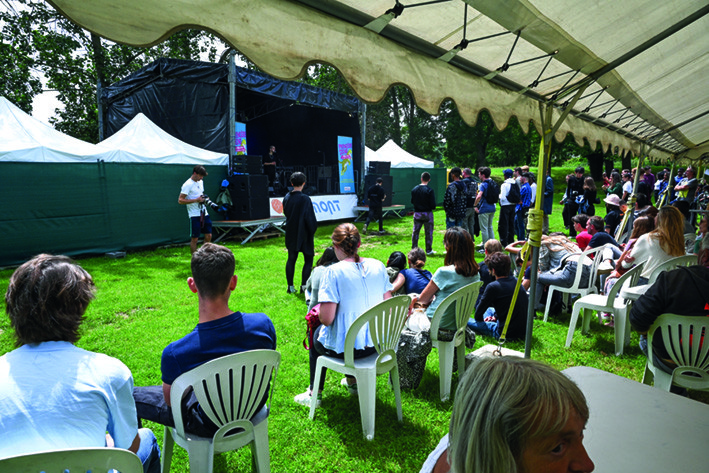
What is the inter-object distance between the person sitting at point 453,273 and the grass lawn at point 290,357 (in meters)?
0.64

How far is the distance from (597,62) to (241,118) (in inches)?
512

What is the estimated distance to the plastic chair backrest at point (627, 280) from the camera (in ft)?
12.6

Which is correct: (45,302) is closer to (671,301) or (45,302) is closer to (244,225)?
(671,301)

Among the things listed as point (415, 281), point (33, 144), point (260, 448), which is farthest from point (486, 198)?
point (33, 144)

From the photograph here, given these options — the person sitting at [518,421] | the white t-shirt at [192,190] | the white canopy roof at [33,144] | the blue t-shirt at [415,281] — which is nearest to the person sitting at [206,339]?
the person sitting at [518,421]

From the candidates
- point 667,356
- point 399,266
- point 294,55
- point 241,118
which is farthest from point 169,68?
point 667,356

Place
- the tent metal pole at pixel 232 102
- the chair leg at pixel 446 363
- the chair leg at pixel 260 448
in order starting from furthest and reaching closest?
the tent metal pole at pixel 232 102 → the chair leg at pixel 446 363 → the chair leg at pixel 260 448

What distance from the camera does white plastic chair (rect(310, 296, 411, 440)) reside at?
2.54 m

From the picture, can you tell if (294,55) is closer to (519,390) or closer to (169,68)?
(519,390)

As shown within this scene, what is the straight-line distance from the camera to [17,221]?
755 cm

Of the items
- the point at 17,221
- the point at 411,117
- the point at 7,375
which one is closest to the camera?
the point at 7,375

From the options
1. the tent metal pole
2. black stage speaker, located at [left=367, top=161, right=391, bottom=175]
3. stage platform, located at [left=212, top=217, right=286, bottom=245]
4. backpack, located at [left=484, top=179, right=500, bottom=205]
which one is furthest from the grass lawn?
black stage speaker, located at [left=367, top=161, right=391, bottom=175]

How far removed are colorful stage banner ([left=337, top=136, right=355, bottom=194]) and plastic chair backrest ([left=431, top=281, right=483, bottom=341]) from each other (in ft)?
38.4

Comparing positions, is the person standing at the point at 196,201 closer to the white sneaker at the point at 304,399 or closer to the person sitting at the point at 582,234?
the white sneaker at the point at 304,399
